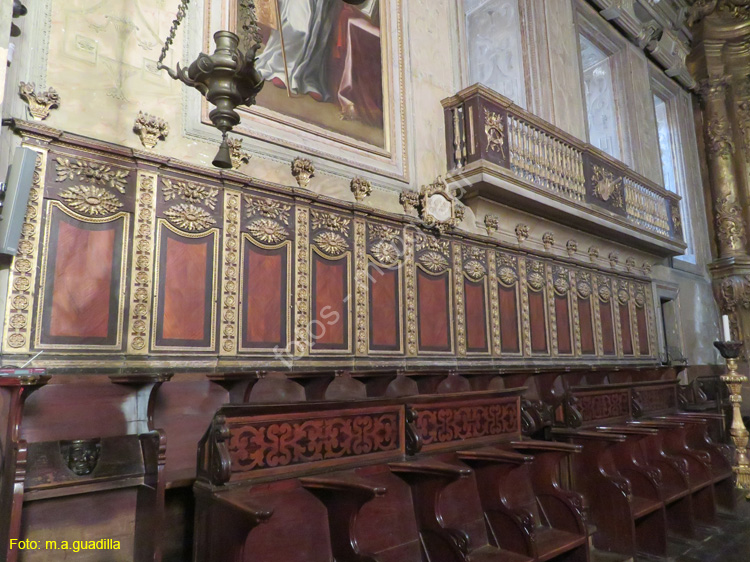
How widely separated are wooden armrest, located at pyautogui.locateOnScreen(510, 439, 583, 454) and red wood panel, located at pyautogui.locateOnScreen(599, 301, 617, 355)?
5671mm

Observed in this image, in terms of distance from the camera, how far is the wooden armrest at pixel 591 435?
407 cm

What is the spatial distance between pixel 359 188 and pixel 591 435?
3183 mm

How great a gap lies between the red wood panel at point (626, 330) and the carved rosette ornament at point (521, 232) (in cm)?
294

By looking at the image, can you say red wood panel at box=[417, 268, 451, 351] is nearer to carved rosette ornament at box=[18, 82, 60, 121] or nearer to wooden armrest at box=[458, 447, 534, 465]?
wooden armrest at box=[458, 447, 534, 465]

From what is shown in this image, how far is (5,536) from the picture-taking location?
254cm

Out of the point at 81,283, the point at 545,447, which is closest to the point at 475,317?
the point at 545,447

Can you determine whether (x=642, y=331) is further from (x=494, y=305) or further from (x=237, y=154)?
(x=237, y=154)

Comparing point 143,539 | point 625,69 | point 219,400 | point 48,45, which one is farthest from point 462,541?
point 625,69

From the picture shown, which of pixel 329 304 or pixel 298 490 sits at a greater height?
pixel 329 304

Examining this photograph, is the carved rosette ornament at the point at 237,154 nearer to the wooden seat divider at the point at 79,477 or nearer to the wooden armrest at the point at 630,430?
the wooden seat divider at the point at 79,477

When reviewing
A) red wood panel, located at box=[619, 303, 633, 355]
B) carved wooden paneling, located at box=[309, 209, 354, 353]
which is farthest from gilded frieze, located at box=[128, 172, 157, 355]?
red wood panel, located at box=[619, 303, 633, 355]

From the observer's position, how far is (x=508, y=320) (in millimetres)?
7051

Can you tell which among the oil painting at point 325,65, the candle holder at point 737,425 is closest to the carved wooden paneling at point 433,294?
the oil painting at point 325,65

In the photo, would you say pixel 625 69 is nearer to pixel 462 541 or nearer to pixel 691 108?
pixel 691 108
